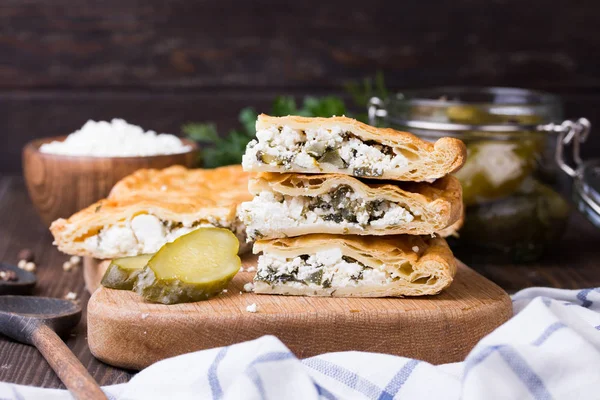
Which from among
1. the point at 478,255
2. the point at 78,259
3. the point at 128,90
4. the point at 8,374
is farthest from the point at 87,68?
the point at 8,374

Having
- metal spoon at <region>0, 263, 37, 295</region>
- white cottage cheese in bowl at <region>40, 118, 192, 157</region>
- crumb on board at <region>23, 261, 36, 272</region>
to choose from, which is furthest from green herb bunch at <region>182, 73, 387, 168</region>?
metal spoon at <region>0, 263, 37, 295</region>

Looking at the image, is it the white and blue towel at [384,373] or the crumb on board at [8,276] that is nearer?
the white and blue towel at [384,373]

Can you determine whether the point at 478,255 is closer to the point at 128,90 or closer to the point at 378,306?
the point at 378,306

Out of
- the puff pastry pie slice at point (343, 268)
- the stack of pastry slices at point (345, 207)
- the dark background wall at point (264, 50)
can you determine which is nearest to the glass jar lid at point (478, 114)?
the stack of pastry slices at point (345, 207)

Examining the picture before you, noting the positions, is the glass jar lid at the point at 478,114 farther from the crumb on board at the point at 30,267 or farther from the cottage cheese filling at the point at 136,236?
the crumb on board at the point at 30,267

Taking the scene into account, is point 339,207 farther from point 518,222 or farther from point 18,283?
point 18,283

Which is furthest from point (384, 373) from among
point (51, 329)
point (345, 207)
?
point (51, 329)
